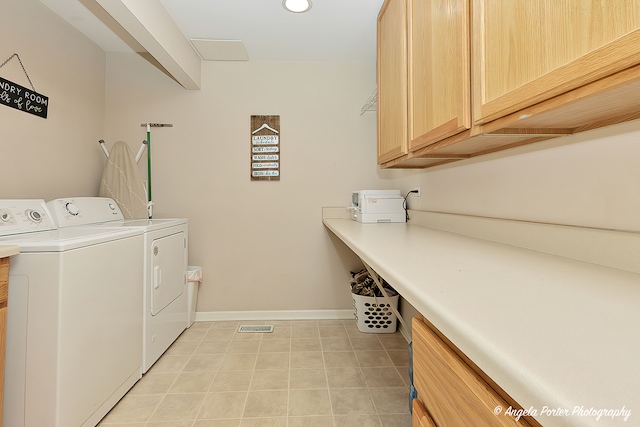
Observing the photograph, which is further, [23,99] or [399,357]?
[399,357]

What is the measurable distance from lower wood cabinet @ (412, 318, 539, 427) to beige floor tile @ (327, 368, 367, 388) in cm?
109

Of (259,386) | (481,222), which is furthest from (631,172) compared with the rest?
(259,386)

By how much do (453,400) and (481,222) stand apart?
1010 millimetres

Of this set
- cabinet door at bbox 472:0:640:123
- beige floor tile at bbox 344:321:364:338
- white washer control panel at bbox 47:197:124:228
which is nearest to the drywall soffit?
white washer control panel at bbox 47:197:124:228

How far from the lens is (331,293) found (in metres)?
2.87

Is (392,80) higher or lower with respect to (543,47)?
higher

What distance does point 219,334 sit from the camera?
251 centimetres

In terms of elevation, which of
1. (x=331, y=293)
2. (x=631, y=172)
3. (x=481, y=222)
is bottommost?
(x=331, y=293)

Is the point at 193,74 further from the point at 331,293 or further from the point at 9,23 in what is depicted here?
the point at 331,293

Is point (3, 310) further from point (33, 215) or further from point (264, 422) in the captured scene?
point (264, 422)

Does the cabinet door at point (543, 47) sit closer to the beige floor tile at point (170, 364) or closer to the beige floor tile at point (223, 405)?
the beige floor tile at point (223, 405)

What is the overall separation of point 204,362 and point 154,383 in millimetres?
319

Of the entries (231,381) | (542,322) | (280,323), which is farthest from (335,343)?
(542,322)

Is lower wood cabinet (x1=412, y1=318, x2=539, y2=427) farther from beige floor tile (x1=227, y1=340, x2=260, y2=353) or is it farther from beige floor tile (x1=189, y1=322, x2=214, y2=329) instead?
beige floor tile (x1=189, y1=322, x2=214, y2=329)
